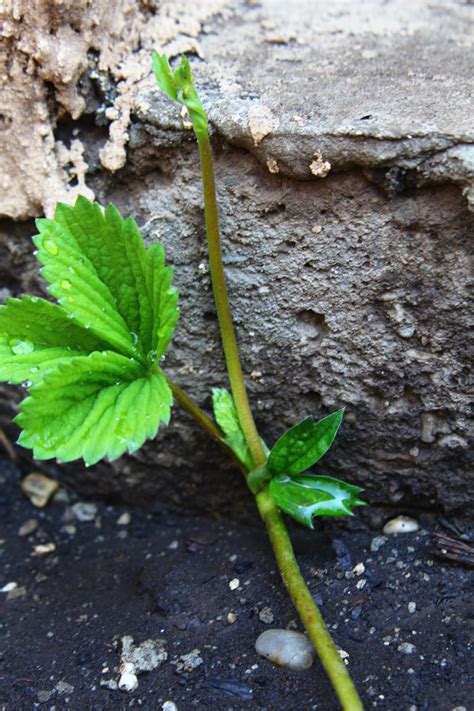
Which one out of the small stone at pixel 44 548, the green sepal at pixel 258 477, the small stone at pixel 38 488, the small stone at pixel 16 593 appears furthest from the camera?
the small stone at pixel 38 488

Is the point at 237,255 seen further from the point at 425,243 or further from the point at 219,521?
the point at 219,521

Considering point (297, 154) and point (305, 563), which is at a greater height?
point (297, 154)

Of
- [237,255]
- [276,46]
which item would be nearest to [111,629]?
[237,255]

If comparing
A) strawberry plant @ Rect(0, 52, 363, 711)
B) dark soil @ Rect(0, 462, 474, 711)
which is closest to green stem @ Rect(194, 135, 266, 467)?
strawberry plant @ Rect(0, 52, 363, 711)

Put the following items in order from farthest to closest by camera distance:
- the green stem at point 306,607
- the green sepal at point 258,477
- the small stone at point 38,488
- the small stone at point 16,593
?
1. the small stone at point 38,488
2. the small stone at point 16,593
3. the green sepal at point 258,477
4. the green stem at point 306,607

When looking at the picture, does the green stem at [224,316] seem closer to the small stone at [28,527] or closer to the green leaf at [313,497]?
the green leaf at [313,497]

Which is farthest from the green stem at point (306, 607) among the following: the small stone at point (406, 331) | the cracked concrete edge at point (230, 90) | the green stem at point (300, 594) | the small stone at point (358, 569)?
the cracked concrete edge at point (230, 90)

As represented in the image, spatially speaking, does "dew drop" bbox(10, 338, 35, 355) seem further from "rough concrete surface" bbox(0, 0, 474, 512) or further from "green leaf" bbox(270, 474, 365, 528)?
"green leaf" bbox(270, 474, 365, 528)
